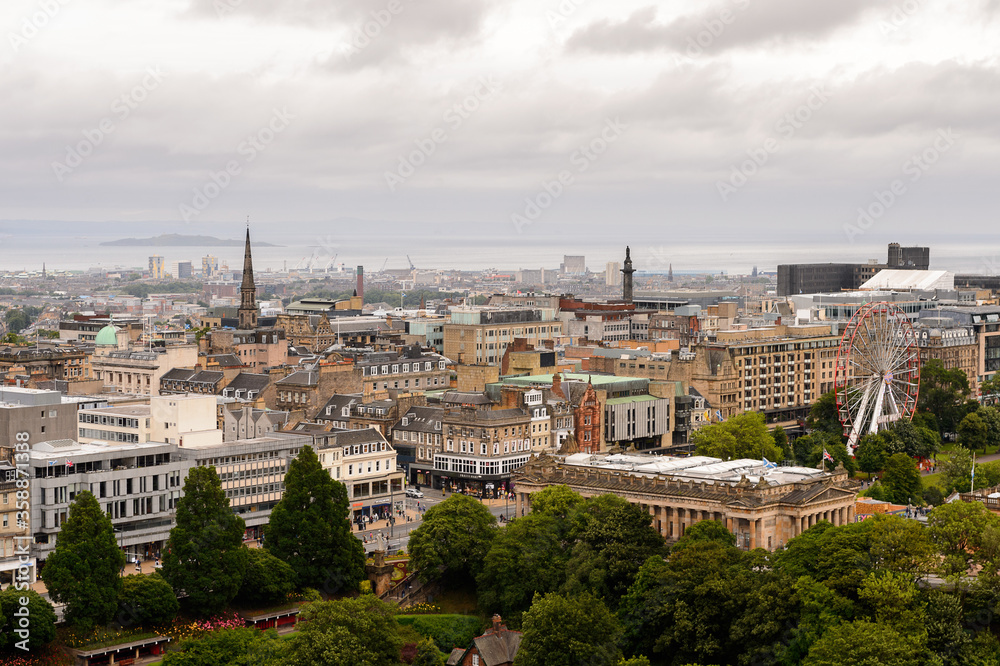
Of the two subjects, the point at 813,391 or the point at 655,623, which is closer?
the point at 655,623

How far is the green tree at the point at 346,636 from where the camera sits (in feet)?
251

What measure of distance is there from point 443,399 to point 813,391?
57.3 meters

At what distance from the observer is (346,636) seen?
7756 cm

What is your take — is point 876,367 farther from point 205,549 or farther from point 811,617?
point 205,549

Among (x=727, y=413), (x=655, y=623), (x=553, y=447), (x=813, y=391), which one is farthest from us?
(x=813, y=391)

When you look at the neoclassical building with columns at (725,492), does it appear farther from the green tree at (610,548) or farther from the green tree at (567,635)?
the green tree at (567,635)

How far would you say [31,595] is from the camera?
8162cm

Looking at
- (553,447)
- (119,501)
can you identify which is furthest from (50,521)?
(553,447)

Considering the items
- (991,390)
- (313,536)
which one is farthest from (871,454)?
(313,536)

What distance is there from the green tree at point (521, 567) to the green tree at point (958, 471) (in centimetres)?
3866

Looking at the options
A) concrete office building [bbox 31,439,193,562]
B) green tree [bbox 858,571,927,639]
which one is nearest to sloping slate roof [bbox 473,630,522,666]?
green tree [bbox 858,571,927,639]

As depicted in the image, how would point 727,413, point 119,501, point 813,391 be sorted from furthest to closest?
point 813,391 < point 727,413 < point 119,501

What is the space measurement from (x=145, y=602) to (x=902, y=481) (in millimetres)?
60280

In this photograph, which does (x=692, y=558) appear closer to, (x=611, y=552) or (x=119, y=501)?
(x=611, y=552)
